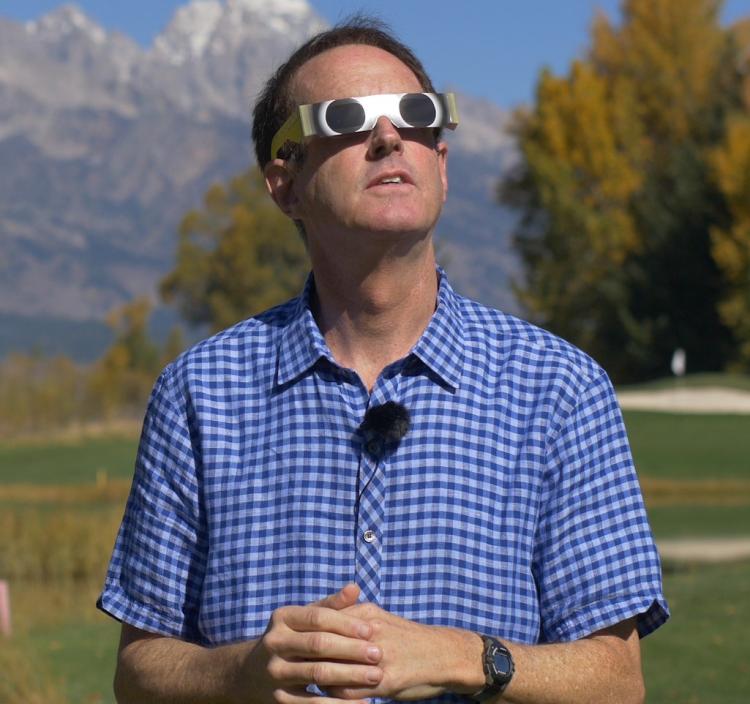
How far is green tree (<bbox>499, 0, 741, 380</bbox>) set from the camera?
43.7 meters

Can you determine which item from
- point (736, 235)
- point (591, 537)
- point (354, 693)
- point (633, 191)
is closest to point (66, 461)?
point (736, 235)

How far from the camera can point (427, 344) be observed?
2.45 metres

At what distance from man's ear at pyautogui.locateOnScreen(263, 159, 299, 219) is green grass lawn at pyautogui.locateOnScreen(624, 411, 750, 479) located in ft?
73.2

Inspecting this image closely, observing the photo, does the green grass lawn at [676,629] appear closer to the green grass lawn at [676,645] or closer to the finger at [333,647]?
the green grass lawn at [676,645]

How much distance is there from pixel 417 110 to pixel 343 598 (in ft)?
2.65

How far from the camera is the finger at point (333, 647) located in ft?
6.90

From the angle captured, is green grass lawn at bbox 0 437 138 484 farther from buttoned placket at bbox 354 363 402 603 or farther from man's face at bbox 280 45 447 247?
buttoned placket at bbox 354 363 402 603

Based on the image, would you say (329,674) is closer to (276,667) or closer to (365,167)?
(276,667)

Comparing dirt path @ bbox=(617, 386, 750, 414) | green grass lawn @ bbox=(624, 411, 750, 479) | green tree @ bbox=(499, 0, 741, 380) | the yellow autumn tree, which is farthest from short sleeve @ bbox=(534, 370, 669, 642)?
green tree @ bbox=(499, 0, 741, 380)

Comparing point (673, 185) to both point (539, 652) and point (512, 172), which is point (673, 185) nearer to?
point (512, 172)

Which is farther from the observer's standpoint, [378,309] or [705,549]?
[705,549]

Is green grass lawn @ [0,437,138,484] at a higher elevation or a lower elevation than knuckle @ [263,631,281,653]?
higher

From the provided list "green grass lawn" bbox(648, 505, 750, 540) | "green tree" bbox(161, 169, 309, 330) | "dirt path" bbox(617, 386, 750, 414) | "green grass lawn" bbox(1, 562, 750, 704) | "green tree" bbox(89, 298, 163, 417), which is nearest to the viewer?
"green grass lawn" bbox(1, 562, 750, 704)

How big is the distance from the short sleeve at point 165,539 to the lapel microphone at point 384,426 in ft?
0.94
